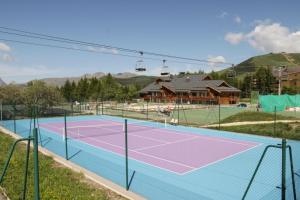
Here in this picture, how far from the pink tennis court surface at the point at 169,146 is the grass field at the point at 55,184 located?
11.9ft

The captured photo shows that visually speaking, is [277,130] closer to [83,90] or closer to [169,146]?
[169,146]

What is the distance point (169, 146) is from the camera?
51.9ft

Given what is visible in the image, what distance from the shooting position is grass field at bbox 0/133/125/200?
24.6 feet

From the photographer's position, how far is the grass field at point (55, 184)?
7504 mm

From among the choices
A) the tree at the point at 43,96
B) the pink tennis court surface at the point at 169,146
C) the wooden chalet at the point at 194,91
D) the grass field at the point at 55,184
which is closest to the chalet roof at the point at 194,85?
the wooden chalet at the point at 194,91

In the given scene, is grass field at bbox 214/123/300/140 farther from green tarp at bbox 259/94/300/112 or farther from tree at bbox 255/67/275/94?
tree at bbox 255/67/275/94

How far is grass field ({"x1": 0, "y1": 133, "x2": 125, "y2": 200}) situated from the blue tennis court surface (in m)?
1.12

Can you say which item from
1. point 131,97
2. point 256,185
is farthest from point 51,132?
point 131,97

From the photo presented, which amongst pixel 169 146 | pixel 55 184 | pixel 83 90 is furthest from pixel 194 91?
pixel 55 184

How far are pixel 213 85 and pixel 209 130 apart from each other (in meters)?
38.6

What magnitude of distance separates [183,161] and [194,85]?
51.3 m

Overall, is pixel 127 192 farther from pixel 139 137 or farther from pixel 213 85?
pixel 213 85

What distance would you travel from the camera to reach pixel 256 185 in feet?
30.4

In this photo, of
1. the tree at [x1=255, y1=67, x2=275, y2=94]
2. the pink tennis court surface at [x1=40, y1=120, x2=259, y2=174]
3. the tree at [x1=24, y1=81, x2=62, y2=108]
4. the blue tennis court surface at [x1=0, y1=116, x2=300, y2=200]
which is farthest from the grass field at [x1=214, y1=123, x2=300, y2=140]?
the tree at [x1=255, y1=67, x2=275, y2=94]
